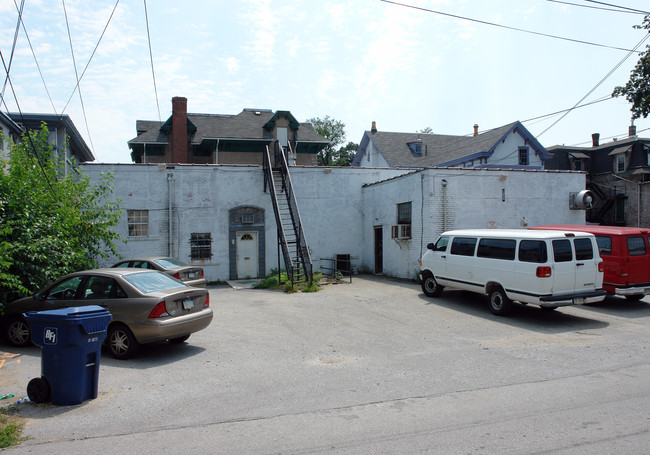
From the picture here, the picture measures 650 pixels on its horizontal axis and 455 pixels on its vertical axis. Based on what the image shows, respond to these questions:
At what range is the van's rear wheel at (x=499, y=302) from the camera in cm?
1082

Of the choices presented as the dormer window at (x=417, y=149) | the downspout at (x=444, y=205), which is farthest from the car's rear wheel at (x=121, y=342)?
the dormer window at (x=417, y=149)

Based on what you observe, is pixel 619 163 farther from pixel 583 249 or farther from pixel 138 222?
pixel 138 222

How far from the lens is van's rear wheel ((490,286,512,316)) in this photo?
10817 mm

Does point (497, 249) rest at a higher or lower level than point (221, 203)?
lower

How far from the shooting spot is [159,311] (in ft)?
24.4

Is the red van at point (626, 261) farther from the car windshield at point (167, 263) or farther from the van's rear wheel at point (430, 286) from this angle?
the car windshield at point (167, 263)

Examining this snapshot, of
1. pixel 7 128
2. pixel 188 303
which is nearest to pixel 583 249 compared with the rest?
pixel 188 303

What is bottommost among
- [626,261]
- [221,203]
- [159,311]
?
[159,311]

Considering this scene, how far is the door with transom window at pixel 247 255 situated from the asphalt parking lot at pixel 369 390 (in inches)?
373

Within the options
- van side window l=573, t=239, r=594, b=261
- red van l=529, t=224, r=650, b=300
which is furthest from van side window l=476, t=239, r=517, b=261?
red van l=529, t=224, r=650, b=300

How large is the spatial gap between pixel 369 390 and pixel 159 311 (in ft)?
12.0

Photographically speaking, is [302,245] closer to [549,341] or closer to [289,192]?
[289,192]

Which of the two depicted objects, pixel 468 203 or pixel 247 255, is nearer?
pixel 468 203

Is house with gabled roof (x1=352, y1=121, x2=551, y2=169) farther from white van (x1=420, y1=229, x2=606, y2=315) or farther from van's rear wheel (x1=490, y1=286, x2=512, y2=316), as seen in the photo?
van's rear wheel (x1=490, y1=286, x2=512, y2=316)
